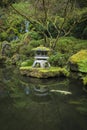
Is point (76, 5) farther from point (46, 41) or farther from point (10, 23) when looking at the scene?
point (10, 23)

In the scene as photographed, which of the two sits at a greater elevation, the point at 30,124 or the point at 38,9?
the point at 38,9

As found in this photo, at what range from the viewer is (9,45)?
64.6 ft

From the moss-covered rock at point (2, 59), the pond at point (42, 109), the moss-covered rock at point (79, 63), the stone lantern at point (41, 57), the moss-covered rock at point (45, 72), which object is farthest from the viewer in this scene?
the moss-covered rock at point (2, 59)

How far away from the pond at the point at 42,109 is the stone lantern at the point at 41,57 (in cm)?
379

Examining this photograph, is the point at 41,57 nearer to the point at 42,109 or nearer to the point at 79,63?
the point at 79,63

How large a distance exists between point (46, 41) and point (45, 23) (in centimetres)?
134

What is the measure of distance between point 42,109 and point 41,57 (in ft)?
21.9

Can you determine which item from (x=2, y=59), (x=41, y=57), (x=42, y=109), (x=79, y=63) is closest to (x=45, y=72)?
(x=41, y=57)

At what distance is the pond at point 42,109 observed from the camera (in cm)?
471

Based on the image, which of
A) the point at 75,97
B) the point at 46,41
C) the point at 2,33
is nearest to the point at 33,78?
the point at 75,97

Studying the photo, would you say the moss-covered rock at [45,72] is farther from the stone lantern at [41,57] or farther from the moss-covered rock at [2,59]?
the moss-covered rock at [2,59]

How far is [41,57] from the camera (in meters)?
12.3

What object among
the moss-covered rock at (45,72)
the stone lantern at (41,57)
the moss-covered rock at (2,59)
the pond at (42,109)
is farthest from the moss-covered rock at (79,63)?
the moss-covered rock at (2,59)

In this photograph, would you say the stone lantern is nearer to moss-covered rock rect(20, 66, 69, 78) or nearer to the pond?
moss-covered rock rect(20, 66, 69, 78)
